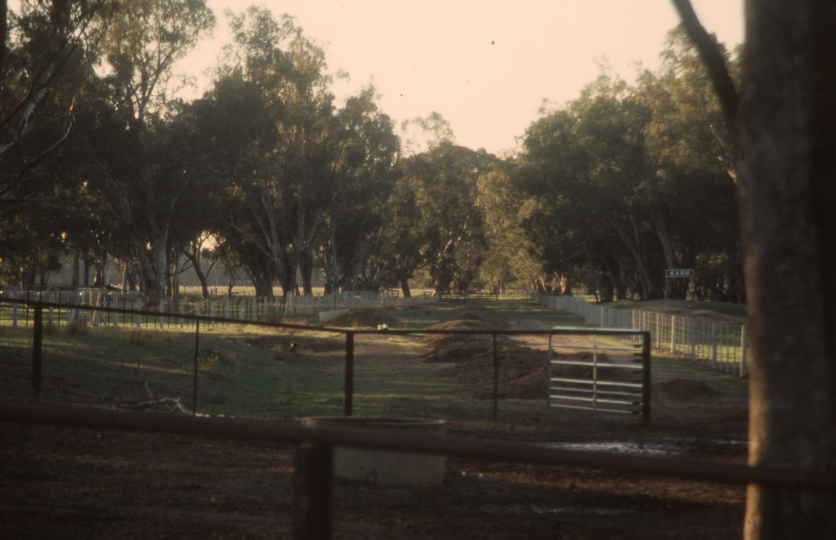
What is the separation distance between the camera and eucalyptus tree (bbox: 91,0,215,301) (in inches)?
1628

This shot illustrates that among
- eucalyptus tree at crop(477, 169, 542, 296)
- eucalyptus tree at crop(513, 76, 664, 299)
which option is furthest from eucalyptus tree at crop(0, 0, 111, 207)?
eucalyptus tree at crop(477, 169, 542, 296)

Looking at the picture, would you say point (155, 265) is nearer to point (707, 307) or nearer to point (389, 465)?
point (707, 307)

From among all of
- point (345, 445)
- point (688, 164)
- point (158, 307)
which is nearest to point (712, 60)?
point (345, 445)

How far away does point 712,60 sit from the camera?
4590 millimetres

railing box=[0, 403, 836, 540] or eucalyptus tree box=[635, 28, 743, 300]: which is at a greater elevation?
eucalyptus tree box=[635, 28, 743, 300]

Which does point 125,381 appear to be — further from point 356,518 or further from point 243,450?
point 356,518

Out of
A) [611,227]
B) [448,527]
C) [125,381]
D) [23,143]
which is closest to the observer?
[448,527]

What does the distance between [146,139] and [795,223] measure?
42.9m

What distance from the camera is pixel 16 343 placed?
2220 cm

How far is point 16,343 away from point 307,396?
25.9 feet

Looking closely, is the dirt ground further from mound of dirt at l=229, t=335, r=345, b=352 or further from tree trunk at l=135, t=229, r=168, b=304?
tree trunk at l=135, t=229, r=168, b=304

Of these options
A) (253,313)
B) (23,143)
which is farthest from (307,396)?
(253,313)

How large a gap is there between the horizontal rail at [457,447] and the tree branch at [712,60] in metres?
2.40

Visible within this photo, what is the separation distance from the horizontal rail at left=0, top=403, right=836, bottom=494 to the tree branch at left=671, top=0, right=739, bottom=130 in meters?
2.40
